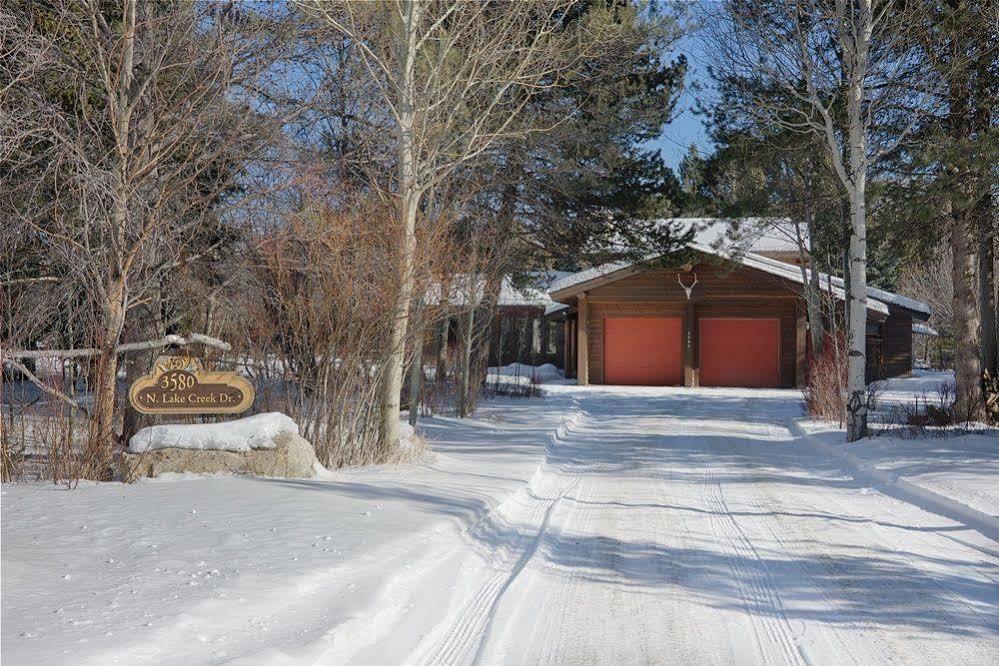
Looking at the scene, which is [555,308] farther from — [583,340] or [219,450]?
[219,450]

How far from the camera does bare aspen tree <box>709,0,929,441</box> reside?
15109 millimetres

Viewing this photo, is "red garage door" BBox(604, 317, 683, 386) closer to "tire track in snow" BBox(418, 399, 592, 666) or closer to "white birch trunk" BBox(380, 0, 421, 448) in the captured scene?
"tire track in snow" BBox(418, 399, 592, 666)

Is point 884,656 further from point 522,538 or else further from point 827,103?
point 827,103

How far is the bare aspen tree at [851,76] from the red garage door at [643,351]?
55.2 ft

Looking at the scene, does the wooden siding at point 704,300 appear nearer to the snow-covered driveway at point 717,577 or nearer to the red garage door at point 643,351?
the red garage door at point 643,351

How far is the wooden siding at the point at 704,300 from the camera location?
32.1 meters

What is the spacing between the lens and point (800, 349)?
32.0 metres

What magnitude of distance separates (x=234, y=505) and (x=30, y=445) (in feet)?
19.2

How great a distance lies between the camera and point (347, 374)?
36.6ft

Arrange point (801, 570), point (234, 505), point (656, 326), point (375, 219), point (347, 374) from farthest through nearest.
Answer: point (656, 326) → point (375, 219) → point (347, 374) → point (234, 505) → point (801, 570)

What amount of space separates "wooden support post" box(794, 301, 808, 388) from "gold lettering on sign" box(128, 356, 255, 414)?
25463 mm

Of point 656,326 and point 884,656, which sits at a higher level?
point 656,326

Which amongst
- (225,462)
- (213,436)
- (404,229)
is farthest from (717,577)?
(404,229)

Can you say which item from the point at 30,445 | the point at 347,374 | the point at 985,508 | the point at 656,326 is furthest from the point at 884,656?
the point at 656,326
